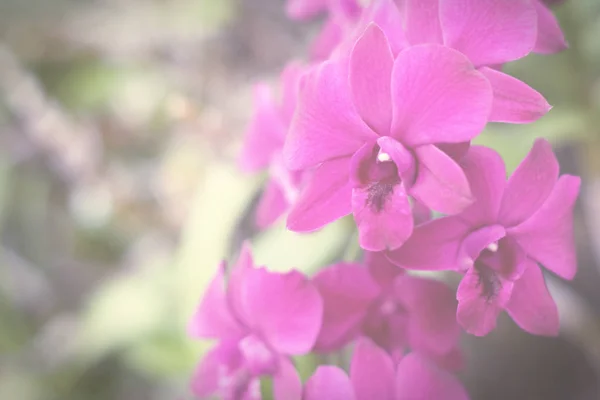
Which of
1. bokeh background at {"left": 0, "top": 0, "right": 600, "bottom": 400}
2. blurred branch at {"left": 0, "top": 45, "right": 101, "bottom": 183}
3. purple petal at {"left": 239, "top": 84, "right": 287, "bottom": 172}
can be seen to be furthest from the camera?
blurred branch at {"left": 0, "top": 45, "right": 101, "bottom": 183}

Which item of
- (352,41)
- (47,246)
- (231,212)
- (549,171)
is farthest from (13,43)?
(549,171)

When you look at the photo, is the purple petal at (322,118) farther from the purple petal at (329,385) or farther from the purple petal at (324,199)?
the purple petal at (329,385)

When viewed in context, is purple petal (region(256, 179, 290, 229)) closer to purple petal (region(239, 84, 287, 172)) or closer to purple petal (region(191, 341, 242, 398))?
purple petal (region(239, 84, 287, 172))

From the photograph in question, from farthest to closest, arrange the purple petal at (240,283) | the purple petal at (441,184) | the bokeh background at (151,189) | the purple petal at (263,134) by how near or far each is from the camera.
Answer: the bokeh background at (151,189)
the purple petal at (263,134)
the purple petal at (240,283)
the purple petal at (441,184)

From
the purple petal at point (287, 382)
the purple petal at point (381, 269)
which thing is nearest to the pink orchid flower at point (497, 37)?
the purple petal at point (381, 269)

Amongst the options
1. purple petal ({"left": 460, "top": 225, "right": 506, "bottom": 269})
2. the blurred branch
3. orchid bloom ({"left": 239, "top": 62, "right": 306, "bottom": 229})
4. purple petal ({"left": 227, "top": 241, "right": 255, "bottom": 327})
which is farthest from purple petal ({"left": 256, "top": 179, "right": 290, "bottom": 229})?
the blurred branch

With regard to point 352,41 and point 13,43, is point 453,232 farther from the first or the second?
point 13,43

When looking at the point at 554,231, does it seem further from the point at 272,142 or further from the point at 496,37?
the point at 272,142
